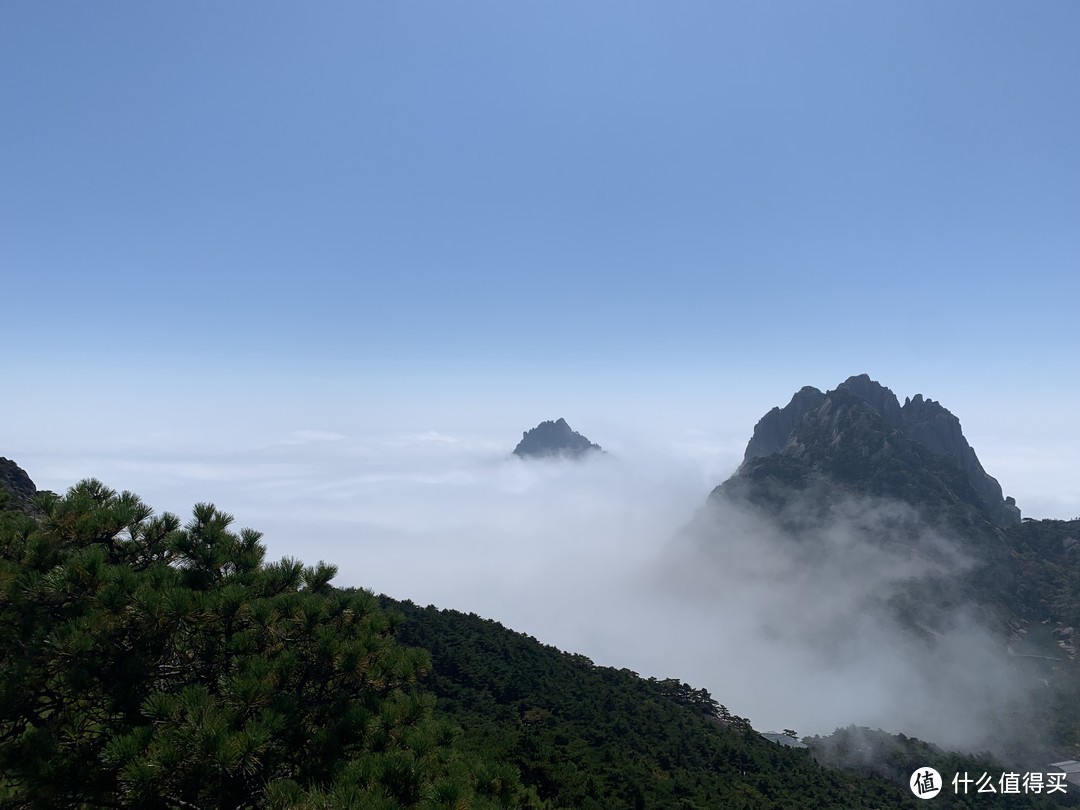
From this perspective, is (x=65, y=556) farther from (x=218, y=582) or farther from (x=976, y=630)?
(x=976, y=630)

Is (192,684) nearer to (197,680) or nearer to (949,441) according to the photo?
(197,680)

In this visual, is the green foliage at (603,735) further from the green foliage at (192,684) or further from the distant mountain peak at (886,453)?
the distant mountain peak at (886,453)

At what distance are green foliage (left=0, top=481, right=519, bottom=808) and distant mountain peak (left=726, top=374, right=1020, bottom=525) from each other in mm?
198582

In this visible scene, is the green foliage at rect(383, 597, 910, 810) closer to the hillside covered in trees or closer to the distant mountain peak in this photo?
the hillside covered in trees

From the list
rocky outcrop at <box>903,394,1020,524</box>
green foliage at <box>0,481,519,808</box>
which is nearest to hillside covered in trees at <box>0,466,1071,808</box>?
green foliage at <box>0,481,519,808</box>

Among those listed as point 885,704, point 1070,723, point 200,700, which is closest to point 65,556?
point 200,700

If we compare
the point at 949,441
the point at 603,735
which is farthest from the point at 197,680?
the point at 949,441

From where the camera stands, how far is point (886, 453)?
172000 mm

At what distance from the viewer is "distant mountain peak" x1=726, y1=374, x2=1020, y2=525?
170m

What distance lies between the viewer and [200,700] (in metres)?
7.68

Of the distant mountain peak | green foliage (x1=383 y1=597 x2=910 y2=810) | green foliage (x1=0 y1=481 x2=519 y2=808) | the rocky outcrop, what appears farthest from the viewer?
the rocky outcrop

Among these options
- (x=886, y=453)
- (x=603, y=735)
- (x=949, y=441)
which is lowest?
(x=603, y=735)

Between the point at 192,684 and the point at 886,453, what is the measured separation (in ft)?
668

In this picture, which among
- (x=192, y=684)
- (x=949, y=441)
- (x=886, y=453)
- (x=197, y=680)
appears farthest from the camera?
(x=949, y=441)
